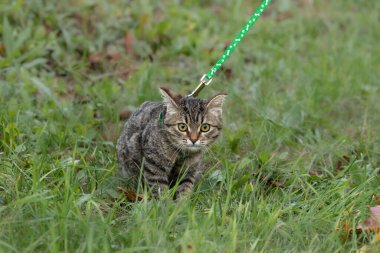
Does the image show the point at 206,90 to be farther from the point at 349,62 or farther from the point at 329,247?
the point at 329,247

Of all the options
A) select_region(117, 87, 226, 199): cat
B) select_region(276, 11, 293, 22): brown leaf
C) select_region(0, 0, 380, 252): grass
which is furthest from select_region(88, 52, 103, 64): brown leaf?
select_region(276, 11, 293, 22): brown leaf

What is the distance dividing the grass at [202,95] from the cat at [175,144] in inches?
6.2

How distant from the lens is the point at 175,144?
161 inches

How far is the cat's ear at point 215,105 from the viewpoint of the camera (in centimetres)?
411

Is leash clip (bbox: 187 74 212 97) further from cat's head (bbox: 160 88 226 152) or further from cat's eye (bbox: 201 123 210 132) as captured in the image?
cat's eye (bbox: 201 123 210 132)

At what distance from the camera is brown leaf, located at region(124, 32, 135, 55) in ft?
21.9

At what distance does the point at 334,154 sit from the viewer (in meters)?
4.95

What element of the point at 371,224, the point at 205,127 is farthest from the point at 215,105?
the point at 371,224

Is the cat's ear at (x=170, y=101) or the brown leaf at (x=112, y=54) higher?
the cat's ear at (x=170, y=101)

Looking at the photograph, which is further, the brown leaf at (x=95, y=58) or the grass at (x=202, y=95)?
the brown leaf at (x=95, y=58)

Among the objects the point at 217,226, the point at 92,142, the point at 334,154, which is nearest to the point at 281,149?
the point at 334,154

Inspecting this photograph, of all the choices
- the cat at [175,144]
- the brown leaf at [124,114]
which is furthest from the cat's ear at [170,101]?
the brown leaf at [124,114]

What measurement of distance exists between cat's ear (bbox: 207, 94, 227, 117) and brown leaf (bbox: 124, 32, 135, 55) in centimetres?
270

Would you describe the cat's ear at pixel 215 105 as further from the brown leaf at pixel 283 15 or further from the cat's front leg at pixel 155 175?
the brown leaf at pixel 283 15
